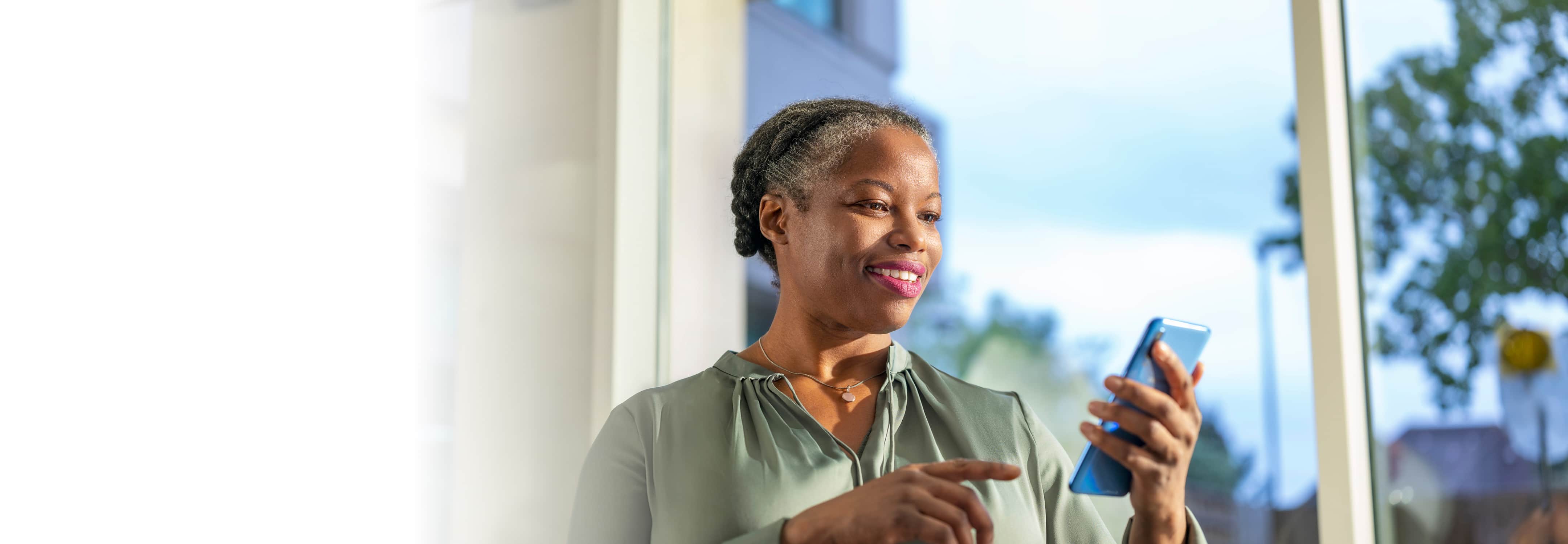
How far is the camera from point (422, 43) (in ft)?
7.08

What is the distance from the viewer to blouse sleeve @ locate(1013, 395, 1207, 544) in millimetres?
1141

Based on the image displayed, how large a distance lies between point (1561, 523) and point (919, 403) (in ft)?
3.52

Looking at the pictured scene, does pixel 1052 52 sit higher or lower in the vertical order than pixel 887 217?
higher

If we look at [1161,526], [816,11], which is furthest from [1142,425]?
[816,11]

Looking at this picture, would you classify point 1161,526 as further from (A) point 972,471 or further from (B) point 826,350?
(B) point 826,350

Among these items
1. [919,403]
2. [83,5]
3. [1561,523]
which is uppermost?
[83,5]

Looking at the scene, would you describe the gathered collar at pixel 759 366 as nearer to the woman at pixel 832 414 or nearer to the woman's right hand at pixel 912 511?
the woman at pixel 832 414

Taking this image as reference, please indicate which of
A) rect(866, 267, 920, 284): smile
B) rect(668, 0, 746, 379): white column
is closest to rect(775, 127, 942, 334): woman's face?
rect(866, 267, 920, 284): smile

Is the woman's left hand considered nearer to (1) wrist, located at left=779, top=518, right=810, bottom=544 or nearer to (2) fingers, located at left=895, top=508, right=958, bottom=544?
(2) fingers, located at left=895, top=508, right=958, bottom=544

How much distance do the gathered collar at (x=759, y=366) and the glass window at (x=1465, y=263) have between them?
0.93 metres

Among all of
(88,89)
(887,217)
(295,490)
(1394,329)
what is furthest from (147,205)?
(1394,329)

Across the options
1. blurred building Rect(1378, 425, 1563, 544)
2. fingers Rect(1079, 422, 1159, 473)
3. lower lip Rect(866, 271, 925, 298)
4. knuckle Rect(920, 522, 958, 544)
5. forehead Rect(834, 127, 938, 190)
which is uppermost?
forehead Rect(834, 127, 938, 190)

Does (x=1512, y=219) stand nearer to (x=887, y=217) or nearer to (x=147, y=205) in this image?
(x=887, y=217)

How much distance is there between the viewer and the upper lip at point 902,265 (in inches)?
45.3
